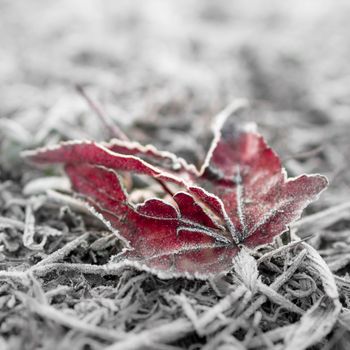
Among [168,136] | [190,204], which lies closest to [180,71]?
[168,136]

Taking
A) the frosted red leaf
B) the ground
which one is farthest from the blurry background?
the frosted red leaf

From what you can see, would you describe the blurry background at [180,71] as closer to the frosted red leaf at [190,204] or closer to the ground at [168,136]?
the ground at [168,136]

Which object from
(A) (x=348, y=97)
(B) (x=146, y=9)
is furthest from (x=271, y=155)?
(B) (x=146, y=9)

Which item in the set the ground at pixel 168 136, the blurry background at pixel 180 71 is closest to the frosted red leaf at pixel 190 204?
the ground at pixel 168 136

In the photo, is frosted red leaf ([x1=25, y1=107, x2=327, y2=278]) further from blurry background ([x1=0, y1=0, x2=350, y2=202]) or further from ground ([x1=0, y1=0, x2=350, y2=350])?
blurry background ([x1=0, y1=0, x2=350, y2=202])

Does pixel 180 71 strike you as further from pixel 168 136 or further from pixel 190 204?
pixel 190 204

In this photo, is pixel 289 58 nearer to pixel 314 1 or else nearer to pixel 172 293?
pixel 314 1
